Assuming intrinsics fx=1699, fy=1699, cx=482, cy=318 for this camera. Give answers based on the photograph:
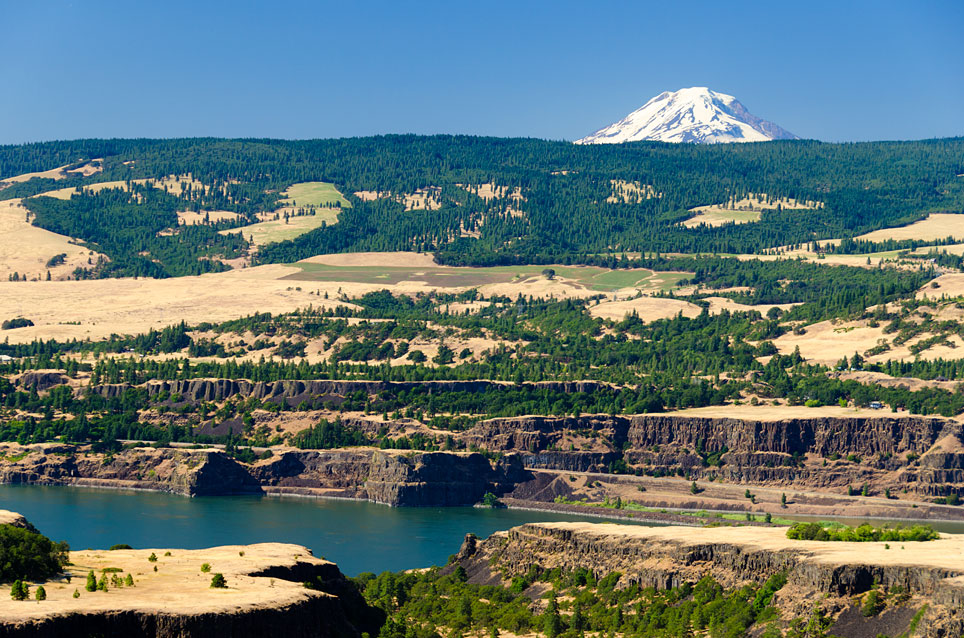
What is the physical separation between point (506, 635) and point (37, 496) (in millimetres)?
101893

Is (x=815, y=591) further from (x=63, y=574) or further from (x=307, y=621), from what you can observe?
(x=63, y=574)

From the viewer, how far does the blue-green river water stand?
158 m

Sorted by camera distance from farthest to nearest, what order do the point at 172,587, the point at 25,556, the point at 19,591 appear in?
the point at 172,587 → the point at 25,556 → the point at 19,591

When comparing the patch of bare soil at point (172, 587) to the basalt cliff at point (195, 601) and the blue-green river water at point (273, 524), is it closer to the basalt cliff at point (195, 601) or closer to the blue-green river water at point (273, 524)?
the basalt cliff at point (195, 601)

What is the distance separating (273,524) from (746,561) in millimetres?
83970

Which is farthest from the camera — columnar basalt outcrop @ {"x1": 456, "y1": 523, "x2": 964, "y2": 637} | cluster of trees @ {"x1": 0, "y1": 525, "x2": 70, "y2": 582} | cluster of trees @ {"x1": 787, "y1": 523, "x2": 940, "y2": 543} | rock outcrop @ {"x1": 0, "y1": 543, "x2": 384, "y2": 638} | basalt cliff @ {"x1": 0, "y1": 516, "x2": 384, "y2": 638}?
cluster of trees @ {"x1": 787, "y1": 523, "x2": 940, "y2": 543}

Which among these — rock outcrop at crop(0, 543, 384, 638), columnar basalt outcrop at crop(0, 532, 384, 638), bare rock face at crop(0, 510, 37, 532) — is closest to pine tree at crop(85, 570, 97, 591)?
rock outcrop at crop(0, 543, 384, 638)

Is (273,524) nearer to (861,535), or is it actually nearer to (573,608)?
(573,608)

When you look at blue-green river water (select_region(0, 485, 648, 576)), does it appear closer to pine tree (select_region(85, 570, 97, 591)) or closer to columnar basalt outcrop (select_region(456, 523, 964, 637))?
columnar basalt outcrop (select_region(456, 523, 964, 637))

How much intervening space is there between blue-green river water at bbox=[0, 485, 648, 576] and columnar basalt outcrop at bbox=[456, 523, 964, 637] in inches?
1041

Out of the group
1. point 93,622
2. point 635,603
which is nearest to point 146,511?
point 635,603

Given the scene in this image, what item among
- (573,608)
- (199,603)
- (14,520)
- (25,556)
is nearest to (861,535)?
(573,608)

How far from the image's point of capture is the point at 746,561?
101812 mm

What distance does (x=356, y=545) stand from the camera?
164m
